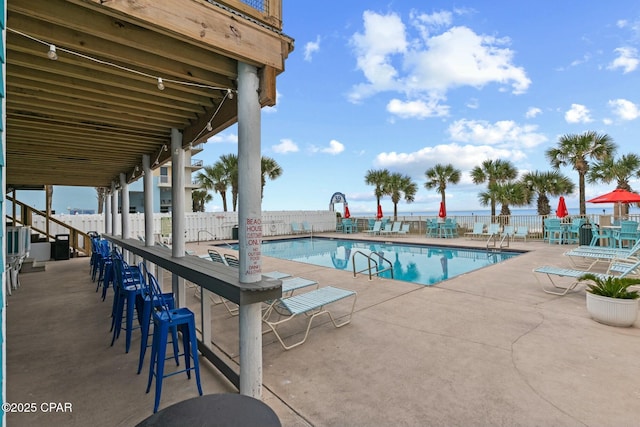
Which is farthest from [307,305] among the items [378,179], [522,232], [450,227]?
[378,179]

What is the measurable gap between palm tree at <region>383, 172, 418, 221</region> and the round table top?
19.4 meters

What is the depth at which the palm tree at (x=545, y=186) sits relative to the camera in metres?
15.0

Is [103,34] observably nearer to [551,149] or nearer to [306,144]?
[551,149]

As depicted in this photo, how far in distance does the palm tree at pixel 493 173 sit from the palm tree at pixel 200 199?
26.2 m

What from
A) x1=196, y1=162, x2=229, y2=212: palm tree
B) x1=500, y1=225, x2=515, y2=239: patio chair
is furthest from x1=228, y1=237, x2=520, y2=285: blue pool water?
x1=196, y1=162, x2=229, y2=212: palm tree

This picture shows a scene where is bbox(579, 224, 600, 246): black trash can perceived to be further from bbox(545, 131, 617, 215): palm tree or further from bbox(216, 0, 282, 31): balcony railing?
bbox(216, 0, 282, 31): balcony railing

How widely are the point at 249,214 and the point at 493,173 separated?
699 inches

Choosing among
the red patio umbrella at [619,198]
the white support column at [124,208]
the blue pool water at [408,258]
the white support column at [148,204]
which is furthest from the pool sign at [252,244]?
the red patio umbrella at [619,198]

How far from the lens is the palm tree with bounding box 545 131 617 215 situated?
42.3ft

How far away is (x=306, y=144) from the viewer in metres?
24.7

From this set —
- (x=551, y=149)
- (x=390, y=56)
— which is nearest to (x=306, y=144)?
(x=390, y=56)

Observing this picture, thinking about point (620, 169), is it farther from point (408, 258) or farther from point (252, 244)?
point (252, 244)

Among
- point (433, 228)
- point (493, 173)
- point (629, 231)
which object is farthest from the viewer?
point (493, 173)

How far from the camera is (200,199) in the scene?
33594mm
